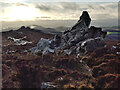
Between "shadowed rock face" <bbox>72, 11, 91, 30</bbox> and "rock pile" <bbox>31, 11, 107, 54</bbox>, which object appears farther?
"shadowed rock face" <bbox>72, 11, 91, 30</bbox>

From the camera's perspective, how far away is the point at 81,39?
90.5 ft

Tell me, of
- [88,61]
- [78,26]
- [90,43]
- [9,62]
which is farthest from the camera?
[78,26]

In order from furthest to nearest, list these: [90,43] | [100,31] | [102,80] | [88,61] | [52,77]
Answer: [100,31] < [90,43] < [88,61] < [52,77] < [102,80]

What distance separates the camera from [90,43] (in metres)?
22.8

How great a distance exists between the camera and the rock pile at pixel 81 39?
75.5 ft

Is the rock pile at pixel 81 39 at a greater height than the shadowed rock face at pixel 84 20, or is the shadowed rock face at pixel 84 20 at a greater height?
the shadowed rock face at pixel 84 20

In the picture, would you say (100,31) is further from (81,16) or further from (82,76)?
(82,76)

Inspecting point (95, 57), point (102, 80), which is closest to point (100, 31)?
point (95, 57)

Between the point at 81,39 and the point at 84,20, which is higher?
the point at 84,20

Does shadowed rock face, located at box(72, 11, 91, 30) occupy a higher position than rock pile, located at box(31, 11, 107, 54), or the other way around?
shadowed rock face, located at box(72, 11, 91, 30)

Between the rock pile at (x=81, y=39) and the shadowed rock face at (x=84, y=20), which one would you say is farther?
the shadowed rock face at (x=84, y=20)

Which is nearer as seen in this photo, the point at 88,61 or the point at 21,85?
the point at 21,85

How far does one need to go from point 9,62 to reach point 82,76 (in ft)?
29.7

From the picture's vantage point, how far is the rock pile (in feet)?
75.5
